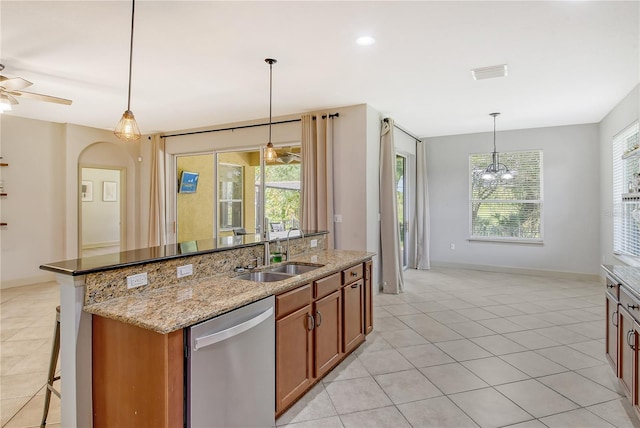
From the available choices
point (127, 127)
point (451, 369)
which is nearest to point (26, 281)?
point (127, 127)

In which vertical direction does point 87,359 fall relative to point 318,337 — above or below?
above

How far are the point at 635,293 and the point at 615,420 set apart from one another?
33.4 inches

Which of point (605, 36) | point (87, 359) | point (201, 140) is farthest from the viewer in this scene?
point (201, 140)

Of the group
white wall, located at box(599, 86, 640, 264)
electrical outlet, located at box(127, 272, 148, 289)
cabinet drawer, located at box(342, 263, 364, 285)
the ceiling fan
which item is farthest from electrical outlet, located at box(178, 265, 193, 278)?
white wall, located at box(599, 86, 640, 264)

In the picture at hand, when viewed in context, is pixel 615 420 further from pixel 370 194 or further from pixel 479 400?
pixel 370 194

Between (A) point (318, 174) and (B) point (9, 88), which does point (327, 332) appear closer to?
(A) point (318, 174)

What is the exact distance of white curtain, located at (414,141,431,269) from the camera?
711cm

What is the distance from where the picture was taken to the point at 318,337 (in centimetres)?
257

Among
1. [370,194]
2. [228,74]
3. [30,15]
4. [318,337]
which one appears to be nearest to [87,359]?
[318,337]

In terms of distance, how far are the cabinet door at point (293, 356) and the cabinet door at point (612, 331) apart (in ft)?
7.15

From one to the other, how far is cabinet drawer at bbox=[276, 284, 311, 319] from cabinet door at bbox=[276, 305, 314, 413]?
35 millimetres

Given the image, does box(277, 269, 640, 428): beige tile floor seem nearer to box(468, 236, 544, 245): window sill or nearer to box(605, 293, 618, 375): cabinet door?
box(605, 293, 618, 375): cabinet door

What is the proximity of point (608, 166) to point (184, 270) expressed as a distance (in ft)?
21.2

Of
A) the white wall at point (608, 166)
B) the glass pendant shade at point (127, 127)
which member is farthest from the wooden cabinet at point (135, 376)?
the white wall at point (608, 166)
